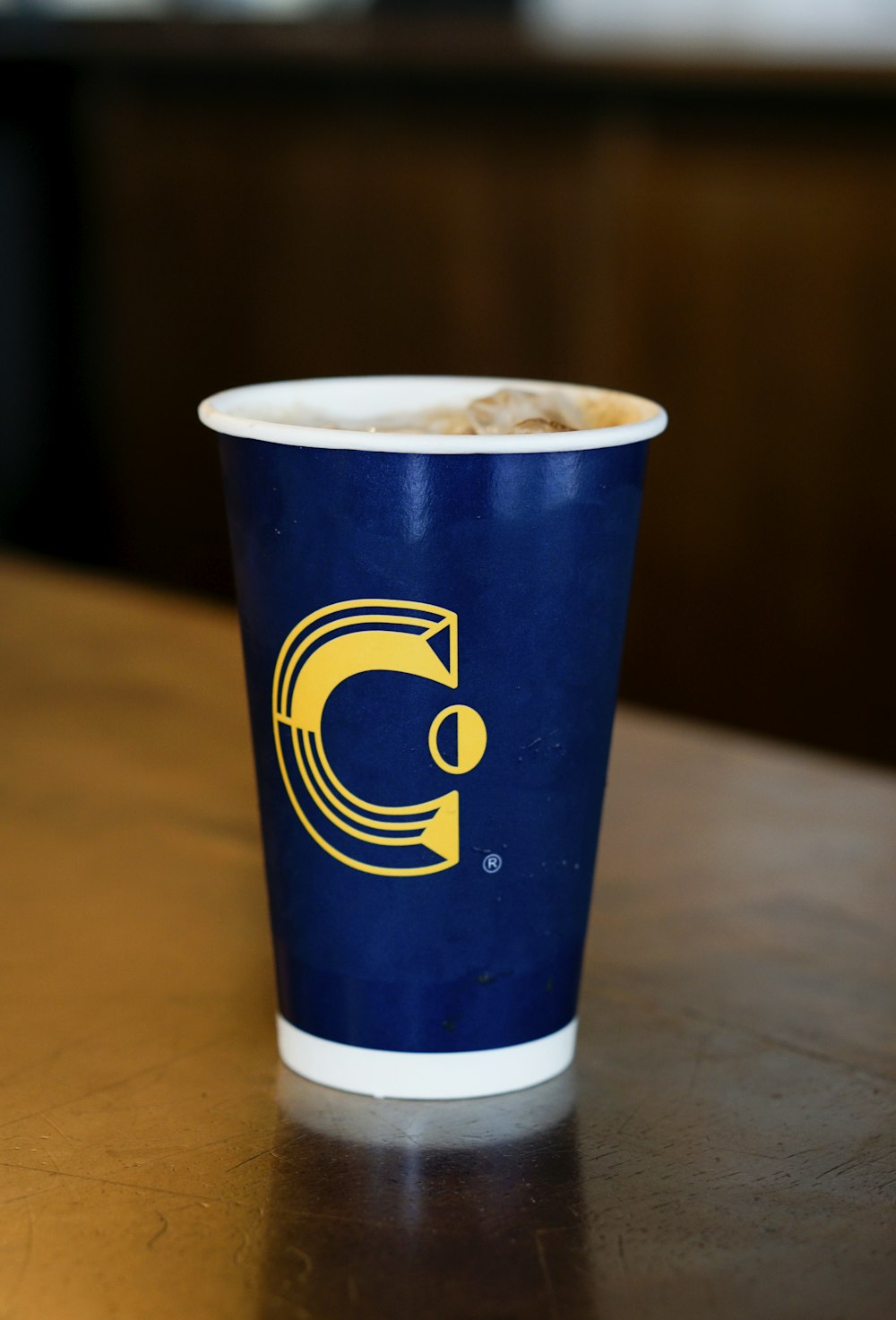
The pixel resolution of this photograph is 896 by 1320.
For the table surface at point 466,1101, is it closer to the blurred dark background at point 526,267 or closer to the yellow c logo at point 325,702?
the yellow c logo at point 325,702

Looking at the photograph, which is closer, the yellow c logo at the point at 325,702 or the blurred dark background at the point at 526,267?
the yellow c logo at the point at 325,702

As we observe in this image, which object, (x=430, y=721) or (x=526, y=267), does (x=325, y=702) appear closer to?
(x=430, y=721)

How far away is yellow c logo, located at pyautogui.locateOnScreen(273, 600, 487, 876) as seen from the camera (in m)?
0.51

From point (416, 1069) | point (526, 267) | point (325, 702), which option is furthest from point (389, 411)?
point (526, 267)

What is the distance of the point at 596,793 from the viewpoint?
1.89 feet

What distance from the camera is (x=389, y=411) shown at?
25.1 inches

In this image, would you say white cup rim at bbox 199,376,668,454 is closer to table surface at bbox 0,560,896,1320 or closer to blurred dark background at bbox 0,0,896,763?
table surface at bbox 0,560,896,1320

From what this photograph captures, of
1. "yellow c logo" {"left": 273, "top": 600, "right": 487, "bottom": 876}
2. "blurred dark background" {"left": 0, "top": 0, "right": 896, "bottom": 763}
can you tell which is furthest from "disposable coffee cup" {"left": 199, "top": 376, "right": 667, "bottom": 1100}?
"blurred dark background" {"left": 0, "top": 0, "right": 896, "bottom": 763}

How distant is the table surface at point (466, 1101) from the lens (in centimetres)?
43

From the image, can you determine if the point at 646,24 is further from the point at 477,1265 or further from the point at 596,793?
the point at 477,1265

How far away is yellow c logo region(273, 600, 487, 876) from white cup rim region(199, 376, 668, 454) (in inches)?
2.1

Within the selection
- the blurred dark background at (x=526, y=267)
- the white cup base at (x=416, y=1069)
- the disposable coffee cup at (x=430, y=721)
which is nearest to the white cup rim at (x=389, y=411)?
the disposable coffee cup at (x=430, y=721)

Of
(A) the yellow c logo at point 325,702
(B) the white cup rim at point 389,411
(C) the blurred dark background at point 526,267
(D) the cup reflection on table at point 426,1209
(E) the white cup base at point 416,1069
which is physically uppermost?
(B) the white cup rim at point 389,411

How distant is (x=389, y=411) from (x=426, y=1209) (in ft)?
1.04
